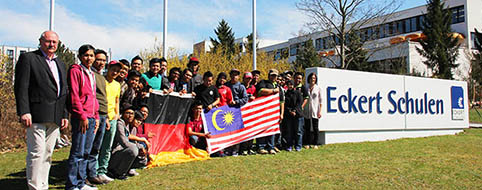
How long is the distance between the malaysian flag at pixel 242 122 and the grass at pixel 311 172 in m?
0.52

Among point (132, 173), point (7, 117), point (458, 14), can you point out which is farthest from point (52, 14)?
point (458, 14)

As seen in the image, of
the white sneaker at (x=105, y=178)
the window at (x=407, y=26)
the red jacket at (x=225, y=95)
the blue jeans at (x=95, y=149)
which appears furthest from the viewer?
the window at (x=407, y=26)

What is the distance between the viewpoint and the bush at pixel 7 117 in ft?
33.8

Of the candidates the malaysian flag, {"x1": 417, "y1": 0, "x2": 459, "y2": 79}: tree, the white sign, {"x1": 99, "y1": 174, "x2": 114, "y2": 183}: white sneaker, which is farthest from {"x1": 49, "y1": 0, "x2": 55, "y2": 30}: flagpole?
{"x1": 417, "y1": 0, "x2": 459, "y2": 79}: tree

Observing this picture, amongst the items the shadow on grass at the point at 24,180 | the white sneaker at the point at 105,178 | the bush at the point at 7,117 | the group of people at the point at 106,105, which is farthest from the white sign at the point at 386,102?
the bush at the point at 7,117

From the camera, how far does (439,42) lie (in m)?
38.0

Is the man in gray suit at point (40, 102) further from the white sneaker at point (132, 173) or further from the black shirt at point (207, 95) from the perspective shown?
the black shirt at point (207, 95)

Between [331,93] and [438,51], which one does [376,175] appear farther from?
[438,51]

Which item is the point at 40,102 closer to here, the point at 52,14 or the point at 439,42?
the point at 52,14

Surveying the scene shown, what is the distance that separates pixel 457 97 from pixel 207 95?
11061mm

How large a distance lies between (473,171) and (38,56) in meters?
7.03

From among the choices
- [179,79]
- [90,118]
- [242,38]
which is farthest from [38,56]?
[242,38]

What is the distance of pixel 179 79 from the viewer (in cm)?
762

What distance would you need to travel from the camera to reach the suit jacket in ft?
12.6
